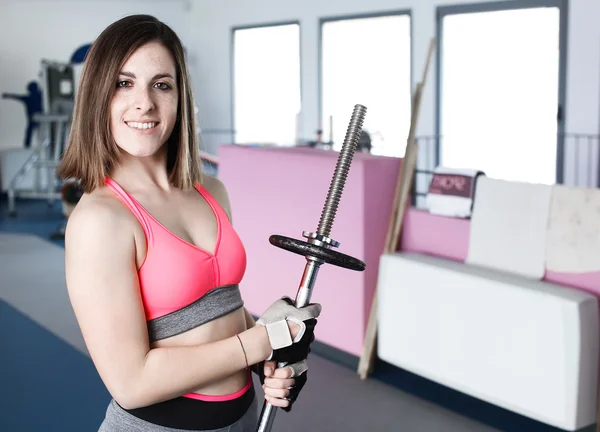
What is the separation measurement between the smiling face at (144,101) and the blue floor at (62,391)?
207 centimetres

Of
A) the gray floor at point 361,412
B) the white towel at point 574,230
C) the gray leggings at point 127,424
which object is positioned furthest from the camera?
the gray floor at point 361,412

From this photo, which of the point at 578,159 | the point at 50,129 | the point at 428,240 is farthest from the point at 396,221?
the point at 50,129

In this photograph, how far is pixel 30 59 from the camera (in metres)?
9.38

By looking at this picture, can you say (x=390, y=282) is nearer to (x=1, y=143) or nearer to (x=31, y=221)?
(x=31, y=221)

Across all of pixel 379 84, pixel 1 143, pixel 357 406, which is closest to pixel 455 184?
pixel 357 406

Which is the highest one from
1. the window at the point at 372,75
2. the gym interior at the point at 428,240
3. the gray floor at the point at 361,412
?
the window at the point at 372,75

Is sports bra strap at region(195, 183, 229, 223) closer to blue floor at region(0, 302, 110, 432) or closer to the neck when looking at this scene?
the neck

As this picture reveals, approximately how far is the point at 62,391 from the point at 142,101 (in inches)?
97.6

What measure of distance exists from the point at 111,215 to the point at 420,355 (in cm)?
228

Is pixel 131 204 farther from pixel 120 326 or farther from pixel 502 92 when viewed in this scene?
pixel 502 92

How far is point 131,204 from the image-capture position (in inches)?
44.8

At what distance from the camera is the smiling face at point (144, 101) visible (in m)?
1.13

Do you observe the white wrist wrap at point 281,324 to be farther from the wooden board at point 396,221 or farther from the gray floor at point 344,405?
the wooden board at point 396,221

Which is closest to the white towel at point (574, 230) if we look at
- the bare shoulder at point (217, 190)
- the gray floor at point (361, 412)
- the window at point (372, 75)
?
the gray floor at point (361, 412)
